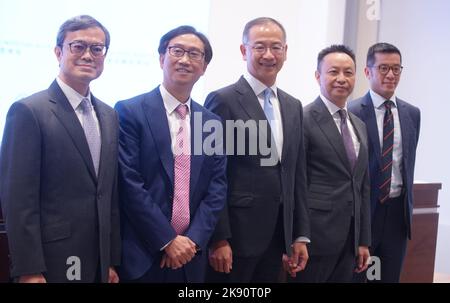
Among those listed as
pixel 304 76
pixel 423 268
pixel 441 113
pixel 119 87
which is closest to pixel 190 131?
pixel 119 87

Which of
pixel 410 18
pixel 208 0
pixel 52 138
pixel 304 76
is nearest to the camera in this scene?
pixel 52 138

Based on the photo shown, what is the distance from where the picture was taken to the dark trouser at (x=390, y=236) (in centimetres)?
278

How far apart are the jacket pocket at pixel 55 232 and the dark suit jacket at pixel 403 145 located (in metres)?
1.58

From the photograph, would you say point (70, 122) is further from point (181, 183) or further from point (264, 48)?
point (264, 48)

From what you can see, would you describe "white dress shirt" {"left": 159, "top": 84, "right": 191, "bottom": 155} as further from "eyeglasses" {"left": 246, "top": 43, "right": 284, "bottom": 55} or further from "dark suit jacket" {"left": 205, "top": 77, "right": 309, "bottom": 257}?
"eyeglasses" {"left": 246, "top": 43, "right": 284, "bottom": 55}

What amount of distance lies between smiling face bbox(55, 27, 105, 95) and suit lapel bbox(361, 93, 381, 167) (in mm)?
1461

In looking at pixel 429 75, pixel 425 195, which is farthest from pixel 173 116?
pixel 429 75

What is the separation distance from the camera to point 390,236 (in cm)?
278

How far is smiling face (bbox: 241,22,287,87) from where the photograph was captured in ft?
7.84

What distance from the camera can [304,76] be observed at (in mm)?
4617

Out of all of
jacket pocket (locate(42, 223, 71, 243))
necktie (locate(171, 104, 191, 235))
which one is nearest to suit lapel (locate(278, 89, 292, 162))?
necktie (locate(171, 104, 191, 235))

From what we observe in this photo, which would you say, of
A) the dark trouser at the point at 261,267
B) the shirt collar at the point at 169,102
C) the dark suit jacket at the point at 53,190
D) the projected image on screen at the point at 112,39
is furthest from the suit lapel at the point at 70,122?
the projected image on screen at the point at 112,39

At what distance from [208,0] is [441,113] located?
234 centimetres
